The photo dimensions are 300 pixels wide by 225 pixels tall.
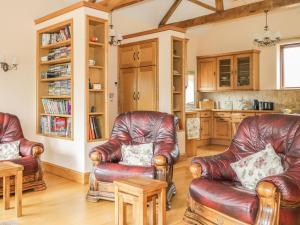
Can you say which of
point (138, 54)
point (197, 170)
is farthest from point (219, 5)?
point (197, 170)

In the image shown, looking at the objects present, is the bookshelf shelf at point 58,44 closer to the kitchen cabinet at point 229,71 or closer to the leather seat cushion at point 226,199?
the leather seat cushion at point 226,199

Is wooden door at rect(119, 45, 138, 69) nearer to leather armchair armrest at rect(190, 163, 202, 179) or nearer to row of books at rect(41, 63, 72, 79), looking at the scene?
row of books at rect(41, 63, 72, 79)

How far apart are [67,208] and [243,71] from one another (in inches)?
229

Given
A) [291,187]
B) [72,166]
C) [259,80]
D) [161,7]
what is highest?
[161,7]

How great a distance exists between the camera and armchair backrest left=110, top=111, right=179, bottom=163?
11.9ft

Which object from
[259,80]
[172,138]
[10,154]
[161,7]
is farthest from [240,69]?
[10,154]

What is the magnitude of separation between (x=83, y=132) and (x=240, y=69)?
493 cm

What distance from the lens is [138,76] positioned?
6.15 m

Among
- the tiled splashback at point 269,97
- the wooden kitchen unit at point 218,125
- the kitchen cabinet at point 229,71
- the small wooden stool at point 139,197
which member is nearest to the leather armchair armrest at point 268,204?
the small wooden stool at point 139,197

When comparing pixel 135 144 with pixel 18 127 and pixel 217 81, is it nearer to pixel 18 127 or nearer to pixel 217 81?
pixel 18 127

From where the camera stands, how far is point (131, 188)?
2.49m

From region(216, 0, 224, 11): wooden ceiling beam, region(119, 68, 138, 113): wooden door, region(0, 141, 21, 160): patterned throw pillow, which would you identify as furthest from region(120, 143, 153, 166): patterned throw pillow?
region(216, 0, 224, 11): wooden ceiling beam

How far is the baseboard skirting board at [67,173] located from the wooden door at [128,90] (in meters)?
2.19

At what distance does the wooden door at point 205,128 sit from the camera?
7.64m
